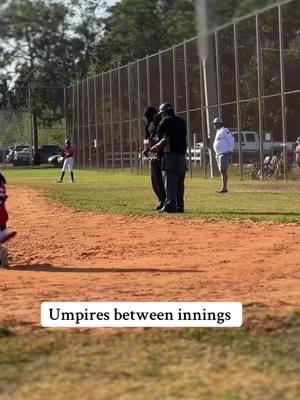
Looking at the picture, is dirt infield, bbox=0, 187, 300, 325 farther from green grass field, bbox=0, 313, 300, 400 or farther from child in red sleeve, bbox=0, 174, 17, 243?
green grass field, bbox=0, 313, 300, 400

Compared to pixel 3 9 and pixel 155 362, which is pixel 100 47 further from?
pixel 155 362

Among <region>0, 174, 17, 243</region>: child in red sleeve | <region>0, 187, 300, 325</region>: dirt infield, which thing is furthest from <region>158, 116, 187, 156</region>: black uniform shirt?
<region>0, 174, 17, 243</region>: child in red sleeve

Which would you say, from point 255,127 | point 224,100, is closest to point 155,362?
point 255,127

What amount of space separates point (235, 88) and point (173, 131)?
50.5 feet

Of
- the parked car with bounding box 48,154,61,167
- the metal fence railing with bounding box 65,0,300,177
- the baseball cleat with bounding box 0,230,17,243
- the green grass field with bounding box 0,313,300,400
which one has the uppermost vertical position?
the metal fence railing with bounding box 65,0,300,177

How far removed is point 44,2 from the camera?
1862 cm

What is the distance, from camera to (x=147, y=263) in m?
8.04

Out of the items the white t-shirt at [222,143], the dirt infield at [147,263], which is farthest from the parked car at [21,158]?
the dirt infield at [147,263]

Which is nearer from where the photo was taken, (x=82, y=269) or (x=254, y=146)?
(x=82, y=269)

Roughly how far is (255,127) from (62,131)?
37222 millimetres

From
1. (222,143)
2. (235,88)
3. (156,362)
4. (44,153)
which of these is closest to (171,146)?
(222,143)

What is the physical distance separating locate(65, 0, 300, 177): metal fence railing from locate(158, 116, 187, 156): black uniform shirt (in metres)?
6.50

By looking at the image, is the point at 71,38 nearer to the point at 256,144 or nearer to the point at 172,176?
the point at 256,144

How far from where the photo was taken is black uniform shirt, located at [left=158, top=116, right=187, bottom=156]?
1303cm
